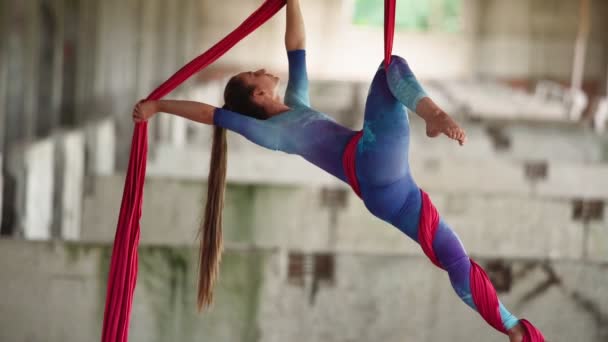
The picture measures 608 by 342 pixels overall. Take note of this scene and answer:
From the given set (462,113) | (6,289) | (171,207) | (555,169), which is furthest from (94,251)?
(462,113)

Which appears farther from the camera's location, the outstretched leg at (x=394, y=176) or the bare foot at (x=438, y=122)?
the outstretched leg at (x=394, y=176)

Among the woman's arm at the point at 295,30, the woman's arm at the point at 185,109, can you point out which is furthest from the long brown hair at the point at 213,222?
the woman's arm at the point at 295,30

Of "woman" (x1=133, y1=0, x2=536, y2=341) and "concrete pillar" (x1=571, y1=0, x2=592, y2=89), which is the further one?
"concrete pillar" (x1=571, y1=0, x2=592, y2=89)

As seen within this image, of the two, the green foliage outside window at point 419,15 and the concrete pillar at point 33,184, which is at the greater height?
the green foliage outside window at point 419,15

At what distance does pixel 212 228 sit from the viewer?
3561 mm

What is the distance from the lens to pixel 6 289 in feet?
13.9

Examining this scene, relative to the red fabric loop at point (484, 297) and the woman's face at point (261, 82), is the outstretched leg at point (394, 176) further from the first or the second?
the woman's face at point (261, 82)

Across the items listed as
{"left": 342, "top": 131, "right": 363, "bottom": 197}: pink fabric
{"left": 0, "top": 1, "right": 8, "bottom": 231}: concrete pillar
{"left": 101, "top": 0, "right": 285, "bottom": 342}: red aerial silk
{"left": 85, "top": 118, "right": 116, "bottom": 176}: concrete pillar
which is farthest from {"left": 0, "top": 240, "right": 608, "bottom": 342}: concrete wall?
{"left": 85, "top": 118, "right": 116, "bottom": 176}: concrete pillar

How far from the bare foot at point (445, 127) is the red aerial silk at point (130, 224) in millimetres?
837

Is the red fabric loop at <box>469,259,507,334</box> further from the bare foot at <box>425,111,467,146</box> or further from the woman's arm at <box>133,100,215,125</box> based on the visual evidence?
the woman's arm at <box>133,100,215,125</box>

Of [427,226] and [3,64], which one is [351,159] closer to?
[427,226]

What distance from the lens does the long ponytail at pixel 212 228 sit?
353cm

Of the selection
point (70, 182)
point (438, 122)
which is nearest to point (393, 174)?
point (438, 122)

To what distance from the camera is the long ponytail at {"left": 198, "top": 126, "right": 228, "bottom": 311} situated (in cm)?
353
